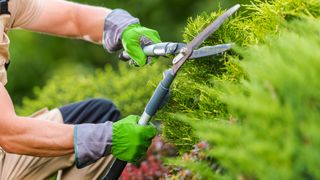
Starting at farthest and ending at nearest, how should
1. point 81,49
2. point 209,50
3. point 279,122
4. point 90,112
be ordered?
1. point 81,49
2. point 90,112
3. point 209,50
4. point 279,122

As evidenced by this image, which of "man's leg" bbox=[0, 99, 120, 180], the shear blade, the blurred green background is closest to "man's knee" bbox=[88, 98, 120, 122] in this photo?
"man's leg" bbox=[0, 99, 120, 180]

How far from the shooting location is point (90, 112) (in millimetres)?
3961

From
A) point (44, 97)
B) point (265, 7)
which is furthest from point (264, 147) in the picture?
point (44, 97)

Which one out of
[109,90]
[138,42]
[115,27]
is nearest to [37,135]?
[138,42]

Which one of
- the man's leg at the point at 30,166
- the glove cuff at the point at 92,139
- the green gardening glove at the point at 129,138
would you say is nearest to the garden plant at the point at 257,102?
the green gardening glove at the point at 129,138

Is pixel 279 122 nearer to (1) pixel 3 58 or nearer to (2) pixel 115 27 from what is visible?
(1) pixel 3 58

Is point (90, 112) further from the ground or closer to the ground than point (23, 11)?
closer to the ground

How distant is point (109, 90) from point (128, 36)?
1583mm

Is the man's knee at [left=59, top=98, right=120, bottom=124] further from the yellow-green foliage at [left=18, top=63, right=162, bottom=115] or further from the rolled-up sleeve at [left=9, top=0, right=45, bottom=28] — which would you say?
the yellow-green foliage at [left=18, top=63, right=162, bottom=115]

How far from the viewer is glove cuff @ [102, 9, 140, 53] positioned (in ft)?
12.2

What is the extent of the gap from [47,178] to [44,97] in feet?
5.08

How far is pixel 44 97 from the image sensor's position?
5297 millimetres

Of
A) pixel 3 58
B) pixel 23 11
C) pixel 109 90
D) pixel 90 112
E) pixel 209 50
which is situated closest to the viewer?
pixel 209 50

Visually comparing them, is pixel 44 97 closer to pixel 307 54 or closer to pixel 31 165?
pixel 31 165
